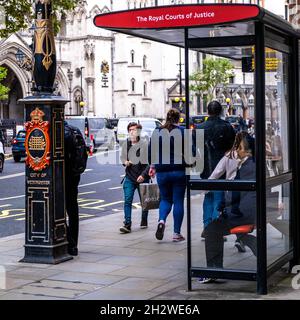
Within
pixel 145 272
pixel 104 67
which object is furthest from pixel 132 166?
pixel 104 67

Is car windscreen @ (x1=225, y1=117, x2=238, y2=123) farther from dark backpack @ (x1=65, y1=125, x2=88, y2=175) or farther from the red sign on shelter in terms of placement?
dark backpack @ (x1=65, y1=125, x2=88, y2=175)

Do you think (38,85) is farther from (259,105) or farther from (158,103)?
(158,103)

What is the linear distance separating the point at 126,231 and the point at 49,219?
2669mm

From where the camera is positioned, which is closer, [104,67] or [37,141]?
[37,141]

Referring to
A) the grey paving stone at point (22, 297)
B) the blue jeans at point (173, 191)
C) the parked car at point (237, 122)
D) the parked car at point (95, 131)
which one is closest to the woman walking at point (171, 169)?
the blue jeans at point (173, 191)

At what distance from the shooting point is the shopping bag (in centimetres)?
1204

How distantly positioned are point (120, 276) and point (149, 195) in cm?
352

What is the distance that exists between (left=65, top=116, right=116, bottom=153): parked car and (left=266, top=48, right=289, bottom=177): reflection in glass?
27.9 meters

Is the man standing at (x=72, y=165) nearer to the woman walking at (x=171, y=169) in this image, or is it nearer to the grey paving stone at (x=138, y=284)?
the woman walking at (x=171, y=169)

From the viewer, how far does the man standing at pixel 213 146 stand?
26.0ft

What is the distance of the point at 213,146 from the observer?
26.4 ft

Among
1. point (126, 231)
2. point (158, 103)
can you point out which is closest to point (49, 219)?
point (126, 231)

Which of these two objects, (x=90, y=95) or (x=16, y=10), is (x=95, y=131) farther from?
(x=90, y=95)

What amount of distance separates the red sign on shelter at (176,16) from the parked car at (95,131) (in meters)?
28.4
